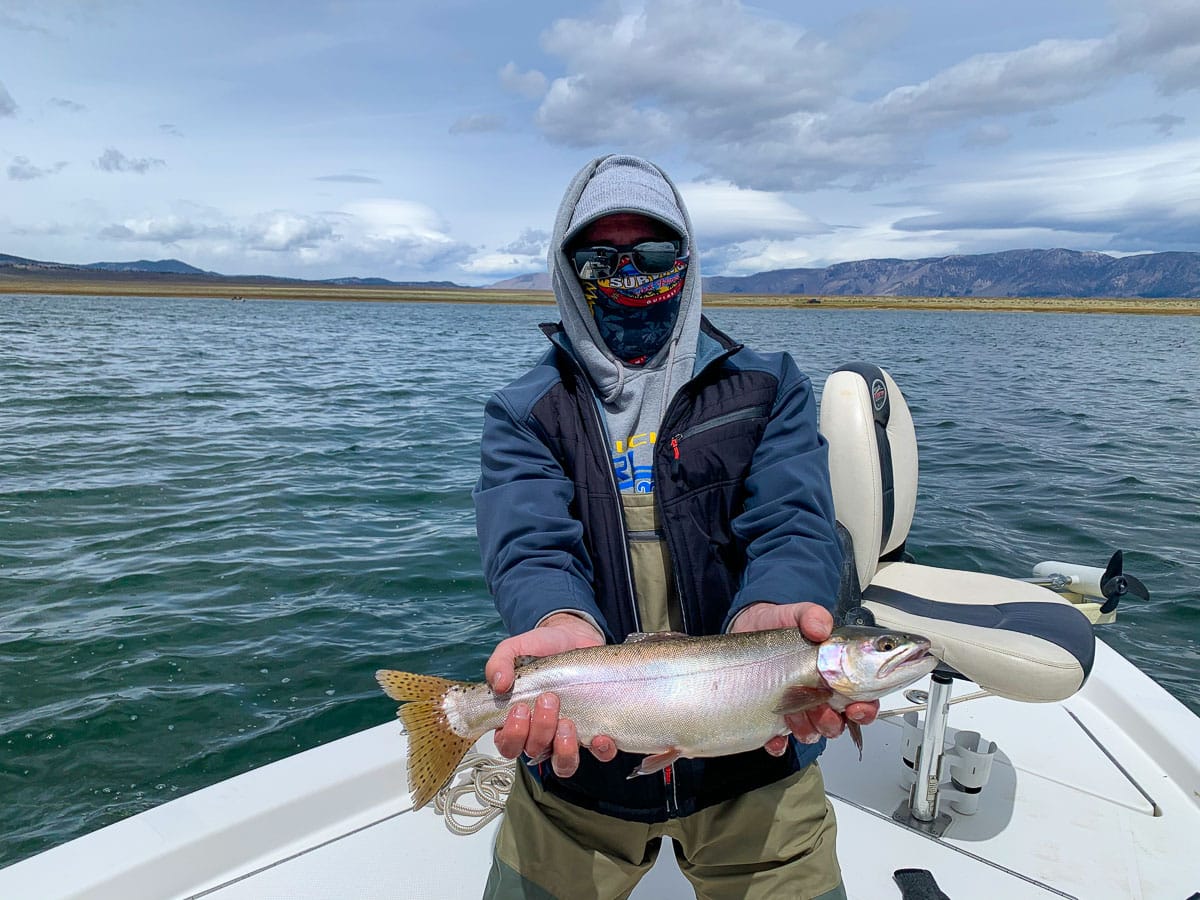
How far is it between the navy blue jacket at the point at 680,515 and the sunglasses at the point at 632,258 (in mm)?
363

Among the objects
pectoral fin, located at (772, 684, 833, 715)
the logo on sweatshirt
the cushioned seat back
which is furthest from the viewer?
the cushioned seat back

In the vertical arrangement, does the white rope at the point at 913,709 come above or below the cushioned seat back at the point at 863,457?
below

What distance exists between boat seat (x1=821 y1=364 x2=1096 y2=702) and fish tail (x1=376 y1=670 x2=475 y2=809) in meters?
2.27

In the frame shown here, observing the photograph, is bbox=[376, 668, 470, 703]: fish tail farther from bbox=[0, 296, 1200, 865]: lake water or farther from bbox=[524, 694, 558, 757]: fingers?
bbox=[0, 296, 1200, 865]: lake water

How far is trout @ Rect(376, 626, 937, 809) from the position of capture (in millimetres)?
2605

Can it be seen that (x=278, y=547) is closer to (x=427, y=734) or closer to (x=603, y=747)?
(x=427, y=734)

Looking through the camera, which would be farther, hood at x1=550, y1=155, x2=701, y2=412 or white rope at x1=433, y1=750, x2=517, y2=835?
white rope at x1=433, y1=750, x2=517, y2=835

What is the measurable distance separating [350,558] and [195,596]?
1903mm

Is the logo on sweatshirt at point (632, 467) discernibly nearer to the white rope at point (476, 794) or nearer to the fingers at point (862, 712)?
the fingers at point (862, 712)

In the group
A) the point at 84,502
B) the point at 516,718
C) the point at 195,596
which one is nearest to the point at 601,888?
the point at 516,718

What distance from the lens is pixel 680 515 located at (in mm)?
2982

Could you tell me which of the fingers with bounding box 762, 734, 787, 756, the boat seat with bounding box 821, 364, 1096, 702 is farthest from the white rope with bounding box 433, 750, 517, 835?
the boat seat with bounding box 821, 364, 1096, 702

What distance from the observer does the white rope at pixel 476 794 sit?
4324mm

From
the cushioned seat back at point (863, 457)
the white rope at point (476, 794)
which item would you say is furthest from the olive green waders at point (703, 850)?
the cushioned seat back at point (863, 457)
